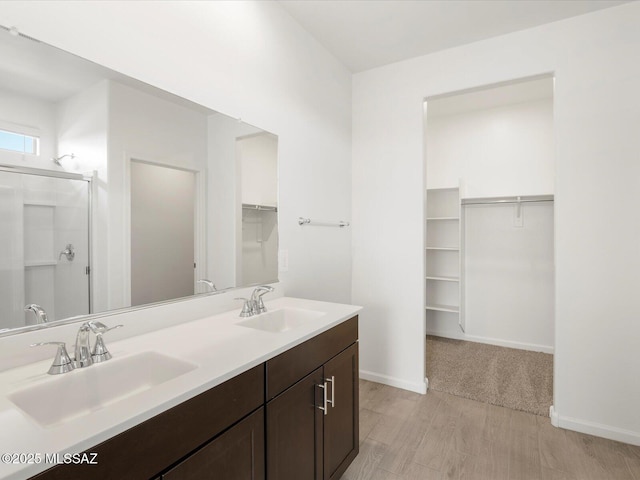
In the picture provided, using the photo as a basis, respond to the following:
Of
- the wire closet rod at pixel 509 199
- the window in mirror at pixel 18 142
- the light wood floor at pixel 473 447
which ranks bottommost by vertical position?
the light wood floor at pixel 473 447

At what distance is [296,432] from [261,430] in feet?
0.80

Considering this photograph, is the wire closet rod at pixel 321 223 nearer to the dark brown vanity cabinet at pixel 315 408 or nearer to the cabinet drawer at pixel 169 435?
the dark brown vanity cabinet at pixel 315 408

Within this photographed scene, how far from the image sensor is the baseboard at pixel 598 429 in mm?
2098

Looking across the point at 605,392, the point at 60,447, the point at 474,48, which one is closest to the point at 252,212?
the point at 60,447

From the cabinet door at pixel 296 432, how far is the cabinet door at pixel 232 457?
0.18ft

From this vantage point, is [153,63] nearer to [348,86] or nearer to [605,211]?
[348,86]

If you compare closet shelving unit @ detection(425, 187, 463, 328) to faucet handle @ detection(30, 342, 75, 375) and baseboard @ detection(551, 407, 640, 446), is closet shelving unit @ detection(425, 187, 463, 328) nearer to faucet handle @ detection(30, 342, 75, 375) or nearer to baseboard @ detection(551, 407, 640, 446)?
baseboard @ detection(551, 407, 640, 446)

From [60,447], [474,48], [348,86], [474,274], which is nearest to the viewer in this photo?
[60,447]

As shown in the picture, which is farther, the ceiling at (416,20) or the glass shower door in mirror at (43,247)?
the ceiling at (416,20)

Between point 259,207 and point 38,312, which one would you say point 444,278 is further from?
point 38,312

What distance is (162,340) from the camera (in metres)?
1.26

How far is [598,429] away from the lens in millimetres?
2172

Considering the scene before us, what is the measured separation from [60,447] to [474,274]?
4063 mm

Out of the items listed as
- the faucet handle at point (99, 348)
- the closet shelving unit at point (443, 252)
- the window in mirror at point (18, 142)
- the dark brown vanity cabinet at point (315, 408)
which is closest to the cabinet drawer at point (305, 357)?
the dark brown vanity cabinet at point (315, 408)
